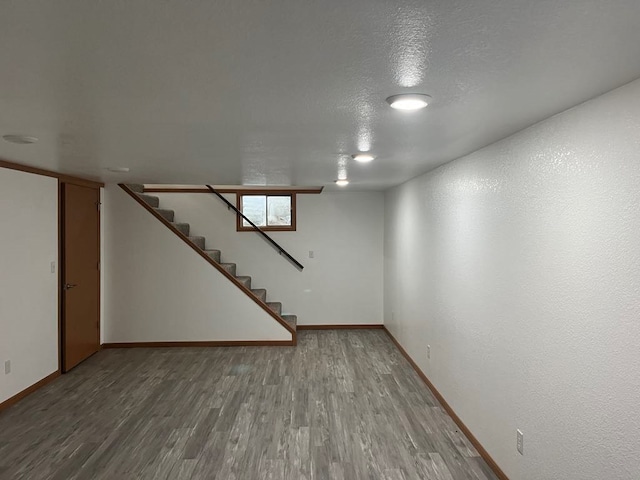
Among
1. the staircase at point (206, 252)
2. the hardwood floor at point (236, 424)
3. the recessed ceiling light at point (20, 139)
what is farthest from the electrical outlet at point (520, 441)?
the staircase at point (206, 252)

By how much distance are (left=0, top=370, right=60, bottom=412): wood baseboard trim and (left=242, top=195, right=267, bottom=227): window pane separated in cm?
339

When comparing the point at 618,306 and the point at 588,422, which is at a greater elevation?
the point at 618,306

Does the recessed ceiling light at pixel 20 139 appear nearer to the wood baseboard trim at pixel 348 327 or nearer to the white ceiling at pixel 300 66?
the white ceiling at pixel 300 66

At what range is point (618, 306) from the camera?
178cm

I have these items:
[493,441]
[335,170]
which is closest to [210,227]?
[335,170]

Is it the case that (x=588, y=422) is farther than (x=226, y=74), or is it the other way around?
(x=588, y=422)

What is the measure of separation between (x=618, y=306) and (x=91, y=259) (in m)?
5.53

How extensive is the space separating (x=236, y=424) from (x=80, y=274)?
9.33 ft

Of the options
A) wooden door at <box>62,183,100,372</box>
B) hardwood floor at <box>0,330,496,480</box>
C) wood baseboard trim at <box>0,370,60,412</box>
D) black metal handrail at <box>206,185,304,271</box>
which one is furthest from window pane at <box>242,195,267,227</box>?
wood baseboard trim at <box>0,370,60,412</box>

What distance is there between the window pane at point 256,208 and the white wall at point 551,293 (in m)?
3.79

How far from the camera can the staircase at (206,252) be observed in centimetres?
607

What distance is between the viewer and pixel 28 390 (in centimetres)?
429

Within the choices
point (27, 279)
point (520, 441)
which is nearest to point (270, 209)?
point (27, 279)

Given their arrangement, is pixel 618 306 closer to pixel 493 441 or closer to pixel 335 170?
pixel 493 441
